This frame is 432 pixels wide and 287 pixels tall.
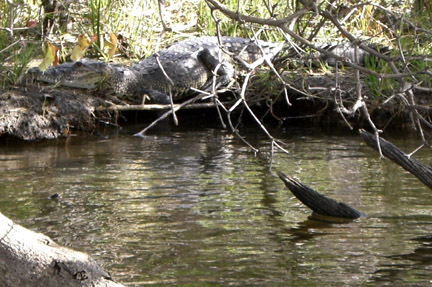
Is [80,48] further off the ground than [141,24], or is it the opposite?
[141,24]

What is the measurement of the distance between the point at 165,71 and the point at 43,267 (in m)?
8.01

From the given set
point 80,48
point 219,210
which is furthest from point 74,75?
point 80,48

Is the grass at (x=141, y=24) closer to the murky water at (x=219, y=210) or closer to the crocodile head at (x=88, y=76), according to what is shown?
the crocodile head at (x=88, y=76)

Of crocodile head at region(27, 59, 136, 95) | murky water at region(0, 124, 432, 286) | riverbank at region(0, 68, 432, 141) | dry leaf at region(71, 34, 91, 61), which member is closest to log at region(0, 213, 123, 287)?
dry leaf at region(71, 34, 91, 61)

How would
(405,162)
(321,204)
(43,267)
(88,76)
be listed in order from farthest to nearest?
(88,76) → (321,204) → (405,162) → (43,267)

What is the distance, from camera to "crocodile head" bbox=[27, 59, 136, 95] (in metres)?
9.85

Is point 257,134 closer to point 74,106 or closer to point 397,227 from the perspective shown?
point 74,106

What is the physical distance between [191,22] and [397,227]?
A: 7.41 metres

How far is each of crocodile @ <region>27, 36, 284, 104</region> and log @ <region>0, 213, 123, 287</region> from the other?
24.0ft

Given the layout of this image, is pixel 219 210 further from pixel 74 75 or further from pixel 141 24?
pixel 141 24

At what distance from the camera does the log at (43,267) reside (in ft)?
8.86

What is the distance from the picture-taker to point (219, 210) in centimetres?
610

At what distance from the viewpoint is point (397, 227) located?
5555 millimetres

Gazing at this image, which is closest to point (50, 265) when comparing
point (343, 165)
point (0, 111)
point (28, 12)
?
point (343, 165)
